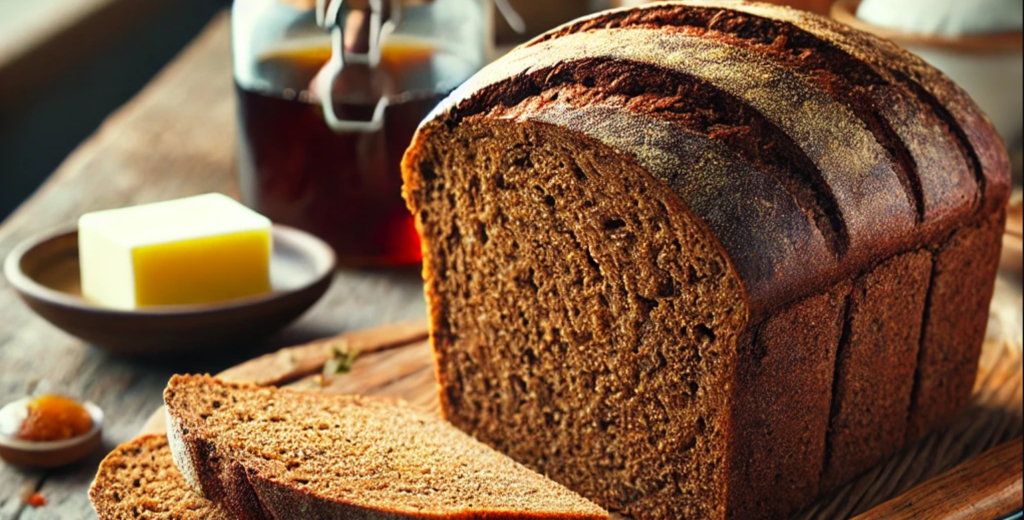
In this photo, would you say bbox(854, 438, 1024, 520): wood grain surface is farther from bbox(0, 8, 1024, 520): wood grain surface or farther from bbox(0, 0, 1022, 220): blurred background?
bbox(0, 0, 1022, 220): blurred background

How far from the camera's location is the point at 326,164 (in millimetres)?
3035

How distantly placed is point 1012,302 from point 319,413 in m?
1.71

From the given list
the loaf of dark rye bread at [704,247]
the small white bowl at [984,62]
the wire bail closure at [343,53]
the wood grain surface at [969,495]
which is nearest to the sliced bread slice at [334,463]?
the loaf of dark rye bread at [704,247]

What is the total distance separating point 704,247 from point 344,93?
1516mm

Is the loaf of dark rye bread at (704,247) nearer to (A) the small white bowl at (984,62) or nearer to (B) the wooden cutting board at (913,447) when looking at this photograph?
(B) the wooden cutting board at (913,447)

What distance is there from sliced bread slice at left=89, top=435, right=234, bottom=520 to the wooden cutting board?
0.58 feet

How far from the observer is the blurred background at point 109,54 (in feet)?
8.68

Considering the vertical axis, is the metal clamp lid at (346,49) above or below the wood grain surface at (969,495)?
above

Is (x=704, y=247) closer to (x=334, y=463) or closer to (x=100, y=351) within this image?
(x=334, y=463)

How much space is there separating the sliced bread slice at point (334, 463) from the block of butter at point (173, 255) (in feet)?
1.34

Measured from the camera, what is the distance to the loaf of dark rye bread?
1.79 m

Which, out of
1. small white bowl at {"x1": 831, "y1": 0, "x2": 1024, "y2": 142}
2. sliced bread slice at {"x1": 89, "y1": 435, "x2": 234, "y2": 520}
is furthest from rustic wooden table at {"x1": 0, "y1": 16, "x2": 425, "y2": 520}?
small white bowl at {"x1": 831, "y1": 0, "x2": 1024, "y2": 142}

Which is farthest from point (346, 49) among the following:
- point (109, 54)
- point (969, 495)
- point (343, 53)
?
point (109, 54)

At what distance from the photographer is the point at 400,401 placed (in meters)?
2.41
